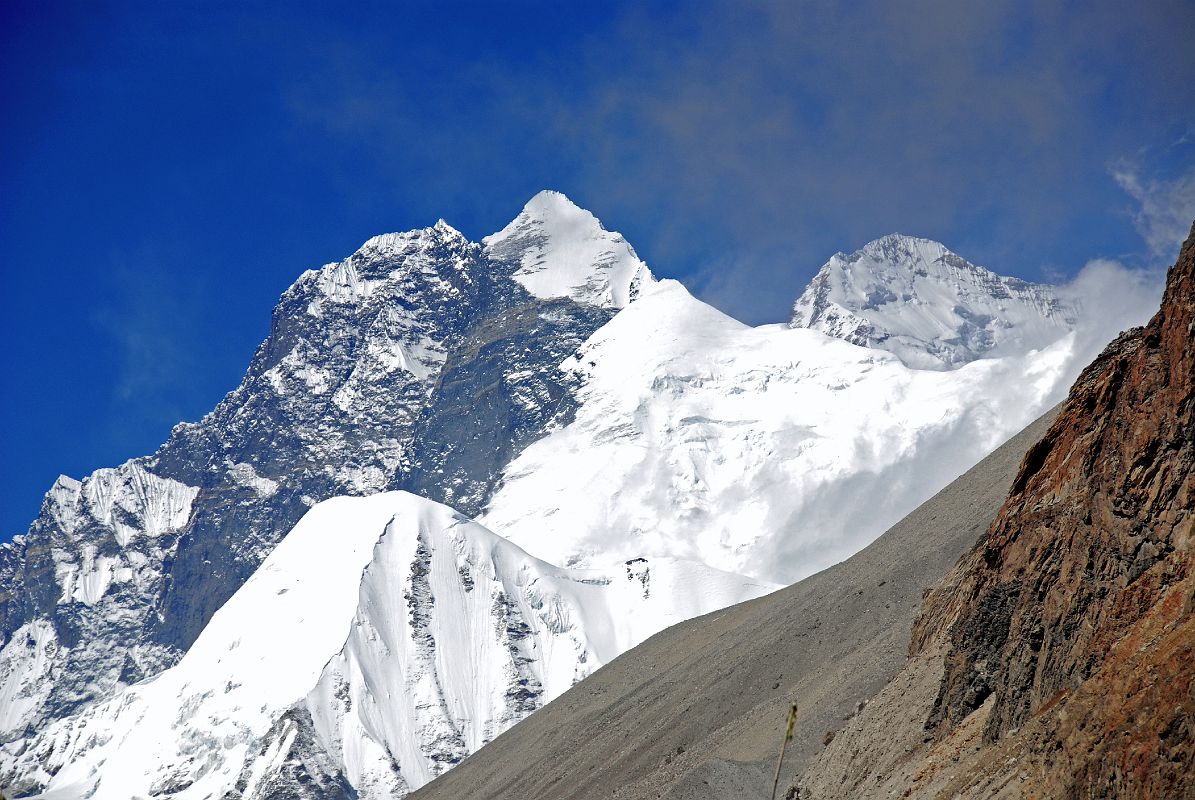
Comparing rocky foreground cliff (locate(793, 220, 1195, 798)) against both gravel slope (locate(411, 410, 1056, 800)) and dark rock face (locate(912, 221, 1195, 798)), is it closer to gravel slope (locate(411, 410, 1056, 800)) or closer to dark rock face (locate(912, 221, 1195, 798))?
dark rock face (locate(912, 221, 1195, 798))

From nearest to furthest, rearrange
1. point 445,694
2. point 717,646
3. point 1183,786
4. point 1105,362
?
point 1183,786
point 1105,362
point 717,646
point 445,694

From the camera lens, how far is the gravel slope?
165ft

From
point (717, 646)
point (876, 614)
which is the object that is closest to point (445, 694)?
point (717, 646)

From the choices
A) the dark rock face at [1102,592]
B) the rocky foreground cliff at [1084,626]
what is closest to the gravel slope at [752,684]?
the rocky foreground cliff at [1084,626]

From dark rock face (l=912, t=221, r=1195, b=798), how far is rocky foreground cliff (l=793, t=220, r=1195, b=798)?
0.11 ft

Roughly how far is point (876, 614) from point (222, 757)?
479 ft

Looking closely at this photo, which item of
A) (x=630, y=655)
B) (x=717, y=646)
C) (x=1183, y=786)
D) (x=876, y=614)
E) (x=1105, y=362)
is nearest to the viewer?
(x=1183, y=786)

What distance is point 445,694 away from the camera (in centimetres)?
19975

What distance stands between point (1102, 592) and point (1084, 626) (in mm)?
702

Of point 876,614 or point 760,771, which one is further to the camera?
point 876,614

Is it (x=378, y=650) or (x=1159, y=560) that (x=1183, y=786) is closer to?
(x=1159, y=560)

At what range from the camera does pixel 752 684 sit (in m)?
68.8

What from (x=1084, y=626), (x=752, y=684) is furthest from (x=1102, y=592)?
(x=752, y=684)

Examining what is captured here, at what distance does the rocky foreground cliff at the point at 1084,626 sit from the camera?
19953 mm
